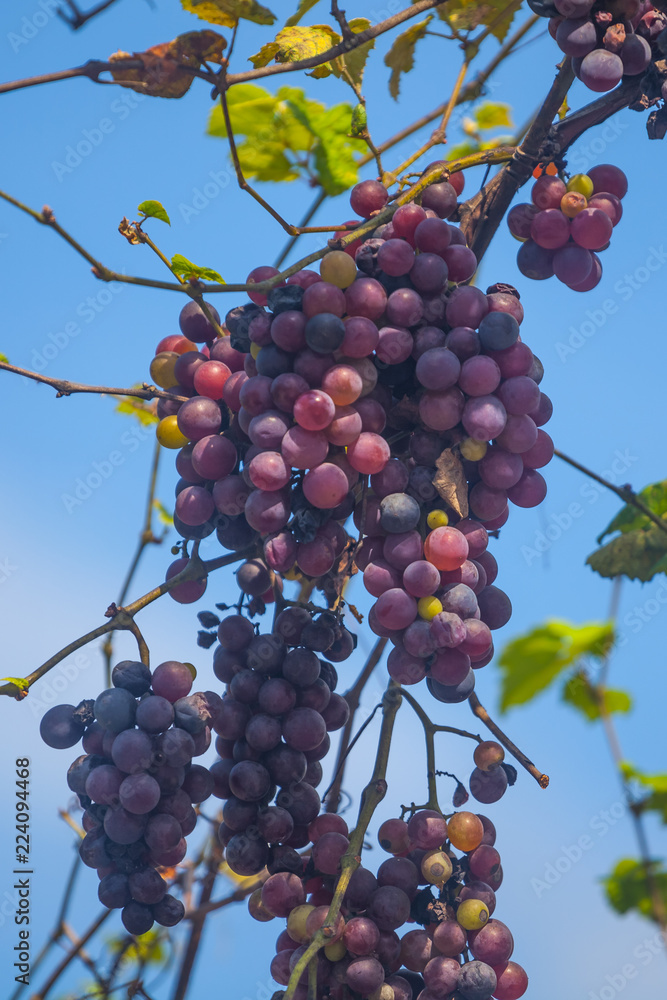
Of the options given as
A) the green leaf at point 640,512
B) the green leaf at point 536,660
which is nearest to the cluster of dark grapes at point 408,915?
the green leaf at point 640,512

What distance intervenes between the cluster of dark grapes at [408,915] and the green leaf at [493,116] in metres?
1.32

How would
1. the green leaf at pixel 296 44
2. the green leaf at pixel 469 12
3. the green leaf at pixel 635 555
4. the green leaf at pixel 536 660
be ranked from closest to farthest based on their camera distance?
the green leaf at pixel 536 660, the green leaf at pixel 635 555, the green leaf at pixel 296 44, the green leaf at pixel 469 12

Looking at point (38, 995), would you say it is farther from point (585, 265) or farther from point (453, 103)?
point (453, 103)

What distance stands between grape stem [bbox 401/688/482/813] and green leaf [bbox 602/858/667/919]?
565 millimetres

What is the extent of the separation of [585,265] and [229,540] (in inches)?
25.2

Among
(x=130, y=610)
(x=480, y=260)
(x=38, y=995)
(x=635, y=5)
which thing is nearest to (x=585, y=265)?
(x=480, y=260)

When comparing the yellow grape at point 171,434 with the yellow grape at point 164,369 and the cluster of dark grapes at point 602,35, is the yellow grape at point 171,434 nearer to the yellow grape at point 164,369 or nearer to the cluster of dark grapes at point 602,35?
the yellow grape at point 164,369

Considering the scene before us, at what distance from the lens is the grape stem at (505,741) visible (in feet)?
3.86

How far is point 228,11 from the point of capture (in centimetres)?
116

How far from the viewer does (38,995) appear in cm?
Result: 137

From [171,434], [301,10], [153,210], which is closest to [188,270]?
[153,210]

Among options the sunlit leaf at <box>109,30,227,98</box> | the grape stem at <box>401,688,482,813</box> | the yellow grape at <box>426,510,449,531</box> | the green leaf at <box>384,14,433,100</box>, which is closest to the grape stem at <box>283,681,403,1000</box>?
the grape stem at <box>401,688,482,813</box>

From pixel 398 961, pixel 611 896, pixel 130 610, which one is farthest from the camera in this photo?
pixel 130 610

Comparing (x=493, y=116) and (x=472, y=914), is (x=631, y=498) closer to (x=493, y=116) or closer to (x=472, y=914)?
(x=472, y=914)
